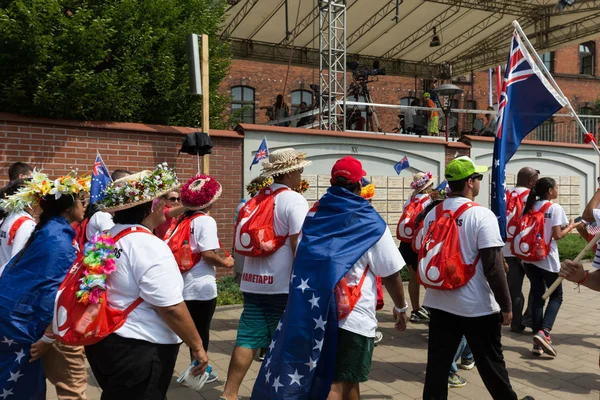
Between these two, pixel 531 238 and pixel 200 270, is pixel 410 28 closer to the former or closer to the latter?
pixel 531 238

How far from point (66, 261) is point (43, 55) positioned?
201 inches

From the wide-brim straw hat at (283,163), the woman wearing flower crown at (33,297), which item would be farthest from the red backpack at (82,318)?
the wide-brim straw hat at (283,163)

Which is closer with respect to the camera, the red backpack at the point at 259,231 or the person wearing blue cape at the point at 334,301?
the person wearing blue cape at the point at 334,301

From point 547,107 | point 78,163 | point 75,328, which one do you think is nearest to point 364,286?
point 75,328

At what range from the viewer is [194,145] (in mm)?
7211

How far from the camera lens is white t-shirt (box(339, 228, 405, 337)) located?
319 cm

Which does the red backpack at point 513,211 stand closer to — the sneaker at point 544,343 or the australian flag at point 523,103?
the sneaker at point 544,343

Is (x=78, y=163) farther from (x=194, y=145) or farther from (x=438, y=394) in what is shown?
(x=438, y=394)

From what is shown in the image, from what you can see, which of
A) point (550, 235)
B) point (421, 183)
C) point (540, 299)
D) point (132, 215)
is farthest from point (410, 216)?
point (132, 215)

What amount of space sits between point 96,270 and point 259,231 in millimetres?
1604

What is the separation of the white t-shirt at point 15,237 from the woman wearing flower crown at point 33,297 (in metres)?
0.57

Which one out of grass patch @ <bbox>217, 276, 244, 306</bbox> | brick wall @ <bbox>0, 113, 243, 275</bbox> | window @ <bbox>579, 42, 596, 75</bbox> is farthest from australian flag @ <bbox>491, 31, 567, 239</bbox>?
window @ <bbox>579, 42, 596, 75</bbox>

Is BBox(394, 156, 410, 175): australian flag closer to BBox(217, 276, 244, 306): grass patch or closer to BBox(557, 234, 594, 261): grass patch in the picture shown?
BBox(557, 234, 594, 261): grass patch

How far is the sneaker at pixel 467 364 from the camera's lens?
5.12 metres
